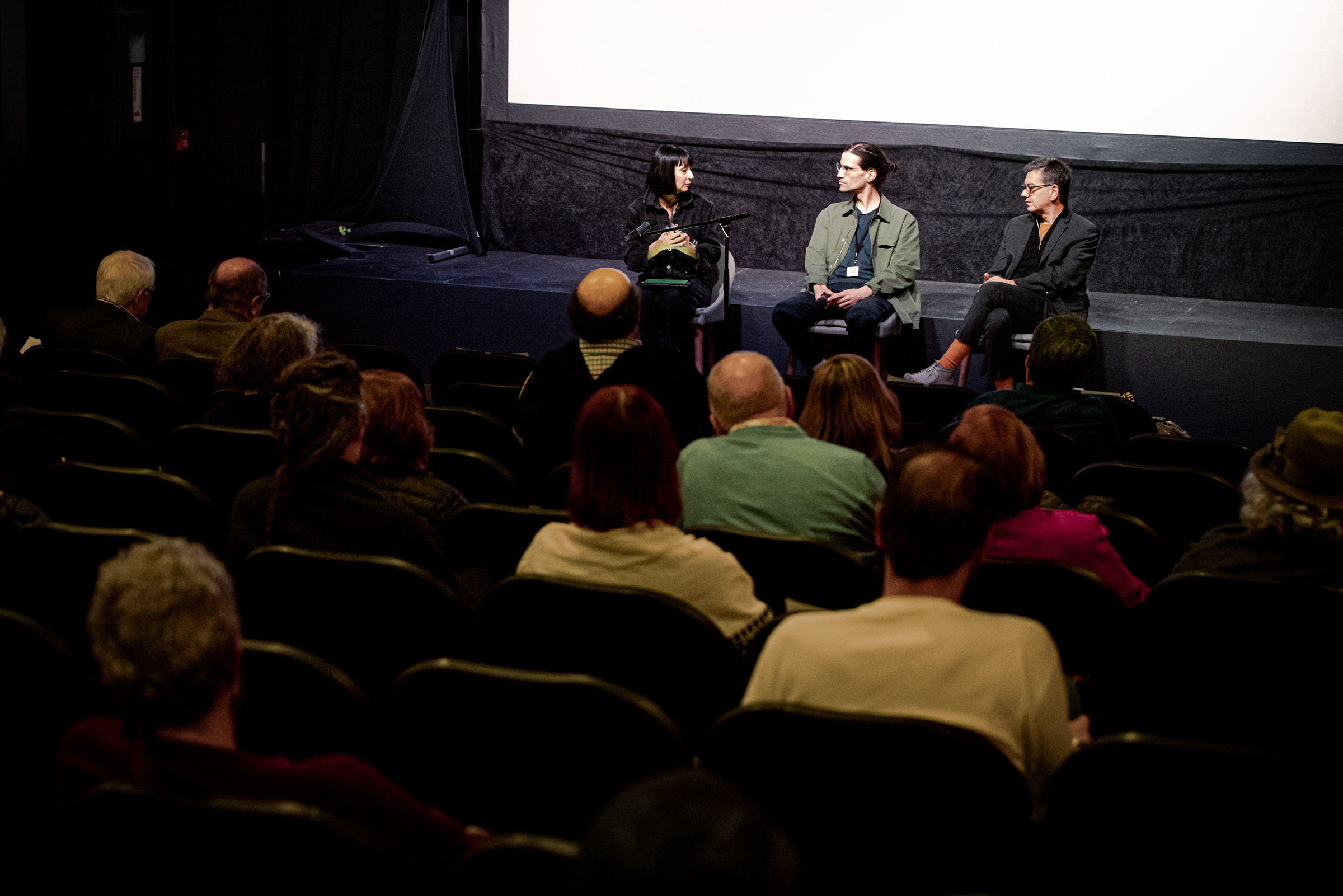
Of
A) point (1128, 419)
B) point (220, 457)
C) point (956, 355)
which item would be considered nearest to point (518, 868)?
point (220, 457)

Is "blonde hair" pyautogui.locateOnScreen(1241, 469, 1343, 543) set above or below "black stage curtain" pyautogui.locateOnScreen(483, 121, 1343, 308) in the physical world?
below

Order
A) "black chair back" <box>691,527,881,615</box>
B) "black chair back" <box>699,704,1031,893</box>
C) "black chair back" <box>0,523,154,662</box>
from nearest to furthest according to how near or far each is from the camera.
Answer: "black chair back" <box>699,704,1031,893</box>
"black chair back" <box>0,523,154,662</box>
"black chair back" <box>691,527,881,615</box>

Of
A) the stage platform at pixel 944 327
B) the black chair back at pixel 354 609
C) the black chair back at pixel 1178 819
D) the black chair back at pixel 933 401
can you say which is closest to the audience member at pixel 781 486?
the black chair back at pixel 354 609

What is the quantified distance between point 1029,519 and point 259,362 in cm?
214

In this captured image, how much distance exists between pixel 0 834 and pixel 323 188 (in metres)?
7.34

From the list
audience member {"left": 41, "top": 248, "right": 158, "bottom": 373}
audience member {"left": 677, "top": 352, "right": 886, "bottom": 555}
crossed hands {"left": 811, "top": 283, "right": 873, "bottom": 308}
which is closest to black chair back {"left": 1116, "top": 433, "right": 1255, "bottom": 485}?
audience member {"left": 677, "top": 352, "right": 886, "bottom": 555}

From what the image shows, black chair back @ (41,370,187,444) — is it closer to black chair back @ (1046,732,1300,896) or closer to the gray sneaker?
black chair back @ (1046,732,1300,896)

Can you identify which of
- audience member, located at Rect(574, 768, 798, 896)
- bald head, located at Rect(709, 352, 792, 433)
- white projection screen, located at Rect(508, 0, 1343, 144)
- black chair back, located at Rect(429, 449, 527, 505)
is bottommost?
black chair back, located at Rect(429, 449, 527, 505)

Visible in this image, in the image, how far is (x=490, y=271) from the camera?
721 cm

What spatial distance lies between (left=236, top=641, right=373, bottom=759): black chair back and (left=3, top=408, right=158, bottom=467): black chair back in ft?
5.23

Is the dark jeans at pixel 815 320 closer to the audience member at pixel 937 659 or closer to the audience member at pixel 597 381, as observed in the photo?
the audience member at pixel 597 381

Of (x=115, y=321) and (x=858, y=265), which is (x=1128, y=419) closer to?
(x=858, y=265)

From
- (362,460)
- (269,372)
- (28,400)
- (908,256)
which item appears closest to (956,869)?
(362,460)

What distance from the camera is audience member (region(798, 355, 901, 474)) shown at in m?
3.02
